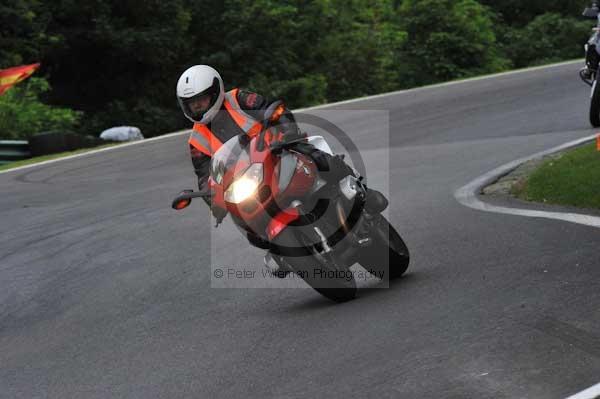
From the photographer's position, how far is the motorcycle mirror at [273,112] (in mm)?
6727

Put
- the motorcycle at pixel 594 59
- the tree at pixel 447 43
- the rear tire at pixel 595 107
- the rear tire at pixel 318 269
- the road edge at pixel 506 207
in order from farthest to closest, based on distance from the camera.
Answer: the tree at pixel 447 43 < the motorcycle at pixel 594 59 < the rear tire at pixel 595 107 < the road edge at pixel 506 207 < the rear tire at pixel 318 269

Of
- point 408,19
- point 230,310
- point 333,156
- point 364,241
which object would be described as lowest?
point 408,19

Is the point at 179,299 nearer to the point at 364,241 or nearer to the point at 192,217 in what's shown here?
the point at 364,241

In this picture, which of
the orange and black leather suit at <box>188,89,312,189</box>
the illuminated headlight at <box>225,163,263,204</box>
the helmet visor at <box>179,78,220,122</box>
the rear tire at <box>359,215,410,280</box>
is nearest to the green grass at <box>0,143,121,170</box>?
the orange and black leather suit at <box>188,89,312,189</box>

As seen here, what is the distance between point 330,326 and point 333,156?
55.0 inches

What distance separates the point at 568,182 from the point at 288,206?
13.8 ft

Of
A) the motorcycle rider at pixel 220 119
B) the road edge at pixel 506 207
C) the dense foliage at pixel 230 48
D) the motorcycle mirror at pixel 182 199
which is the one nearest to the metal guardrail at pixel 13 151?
the dense foliage at pixel 230 48

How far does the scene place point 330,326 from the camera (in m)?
6.43

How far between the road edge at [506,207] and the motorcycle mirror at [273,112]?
2.88 meters

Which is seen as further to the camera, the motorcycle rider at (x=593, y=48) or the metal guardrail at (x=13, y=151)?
the metal guardrail at (x=13, y=151)

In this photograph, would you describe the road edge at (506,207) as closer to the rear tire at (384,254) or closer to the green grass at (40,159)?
the rear tire at (384,254)

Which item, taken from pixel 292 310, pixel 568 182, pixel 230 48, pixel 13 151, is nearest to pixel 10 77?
pixel 13 151

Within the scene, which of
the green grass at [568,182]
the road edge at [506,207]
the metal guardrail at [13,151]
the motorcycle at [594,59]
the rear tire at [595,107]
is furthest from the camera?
the metal guardrail at [13,151]

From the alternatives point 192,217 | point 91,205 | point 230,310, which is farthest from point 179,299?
point 91,205
